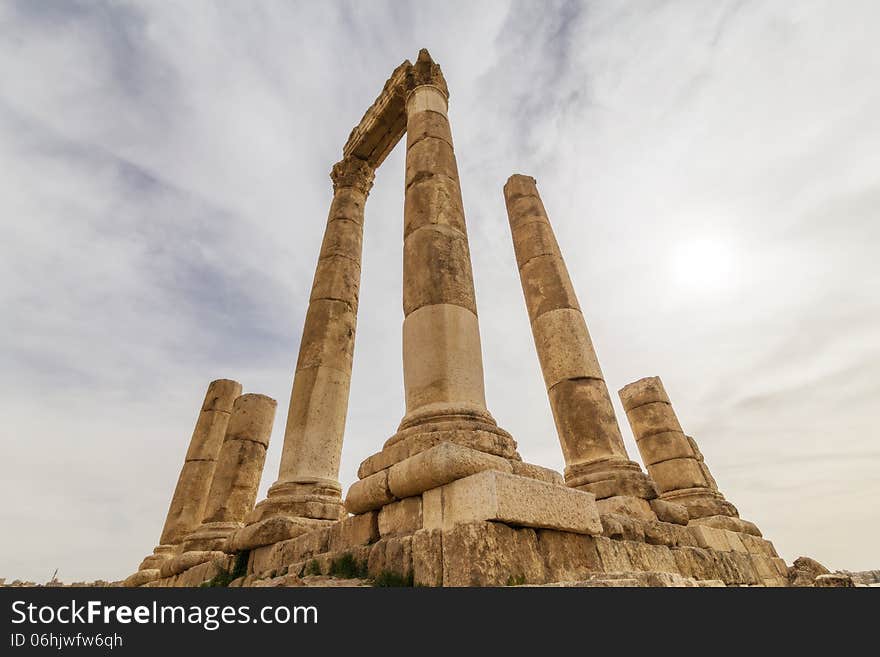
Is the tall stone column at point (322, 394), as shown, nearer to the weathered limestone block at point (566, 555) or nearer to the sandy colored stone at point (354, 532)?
the sandy colored stone at point (354, 532)

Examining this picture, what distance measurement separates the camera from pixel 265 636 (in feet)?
8.95

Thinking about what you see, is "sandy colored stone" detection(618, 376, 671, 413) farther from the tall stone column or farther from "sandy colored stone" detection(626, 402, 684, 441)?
the tall stone column

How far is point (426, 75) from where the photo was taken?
10.4 meters

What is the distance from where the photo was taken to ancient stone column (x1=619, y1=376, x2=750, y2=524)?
34.5ft

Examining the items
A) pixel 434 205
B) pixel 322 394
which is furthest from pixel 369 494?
Answer: pixel 434 205

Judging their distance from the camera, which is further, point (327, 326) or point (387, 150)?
point (387, 150)

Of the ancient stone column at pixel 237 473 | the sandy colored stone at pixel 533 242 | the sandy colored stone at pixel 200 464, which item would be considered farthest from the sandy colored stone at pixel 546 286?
the sandy colored stone at pixel 200 464

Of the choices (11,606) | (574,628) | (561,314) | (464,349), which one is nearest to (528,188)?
(561,314)

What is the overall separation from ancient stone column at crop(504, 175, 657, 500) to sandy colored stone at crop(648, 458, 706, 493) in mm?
3956

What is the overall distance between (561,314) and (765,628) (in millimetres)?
7565

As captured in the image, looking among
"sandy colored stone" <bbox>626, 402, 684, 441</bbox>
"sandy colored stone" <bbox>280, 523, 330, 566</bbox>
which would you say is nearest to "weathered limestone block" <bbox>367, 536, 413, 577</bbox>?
"sandy colored stone" <bbox>280, 523, 330, 566</bbox>

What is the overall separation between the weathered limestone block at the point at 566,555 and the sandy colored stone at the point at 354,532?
6.29 feet

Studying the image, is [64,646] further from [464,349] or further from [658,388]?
[658,388]

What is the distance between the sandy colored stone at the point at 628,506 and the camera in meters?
7.07
